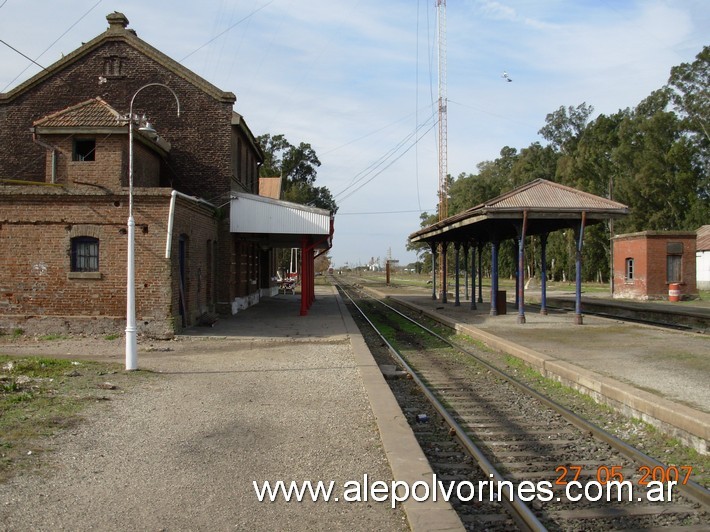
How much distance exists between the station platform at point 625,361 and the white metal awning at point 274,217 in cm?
556

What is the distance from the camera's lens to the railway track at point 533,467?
5047 mm

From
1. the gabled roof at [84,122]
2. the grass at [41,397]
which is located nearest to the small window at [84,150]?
the gabled roof at [84,122]

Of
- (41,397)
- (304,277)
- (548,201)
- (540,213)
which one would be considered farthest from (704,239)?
(41,397)

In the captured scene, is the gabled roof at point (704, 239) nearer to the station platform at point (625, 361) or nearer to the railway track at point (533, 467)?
the station platform at point (625, 361)

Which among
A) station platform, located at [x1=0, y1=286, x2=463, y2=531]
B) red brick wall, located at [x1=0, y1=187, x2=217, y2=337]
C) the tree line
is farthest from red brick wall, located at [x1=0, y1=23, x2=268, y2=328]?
the tree line

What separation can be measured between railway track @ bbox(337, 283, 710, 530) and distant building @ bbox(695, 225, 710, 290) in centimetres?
4604

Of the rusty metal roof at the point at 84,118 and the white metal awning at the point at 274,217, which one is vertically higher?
the rusty metal roof at the point at 84,118

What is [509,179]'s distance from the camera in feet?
248

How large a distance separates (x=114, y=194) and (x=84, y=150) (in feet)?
12.4

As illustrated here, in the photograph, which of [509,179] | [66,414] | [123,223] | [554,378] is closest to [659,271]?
[554,378]

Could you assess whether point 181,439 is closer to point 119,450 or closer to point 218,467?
point 119,450

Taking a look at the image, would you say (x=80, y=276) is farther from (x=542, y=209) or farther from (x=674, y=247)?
(x=674, y=247)

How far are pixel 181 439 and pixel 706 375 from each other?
7.78 meters

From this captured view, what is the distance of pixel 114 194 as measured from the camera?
52.0ft
